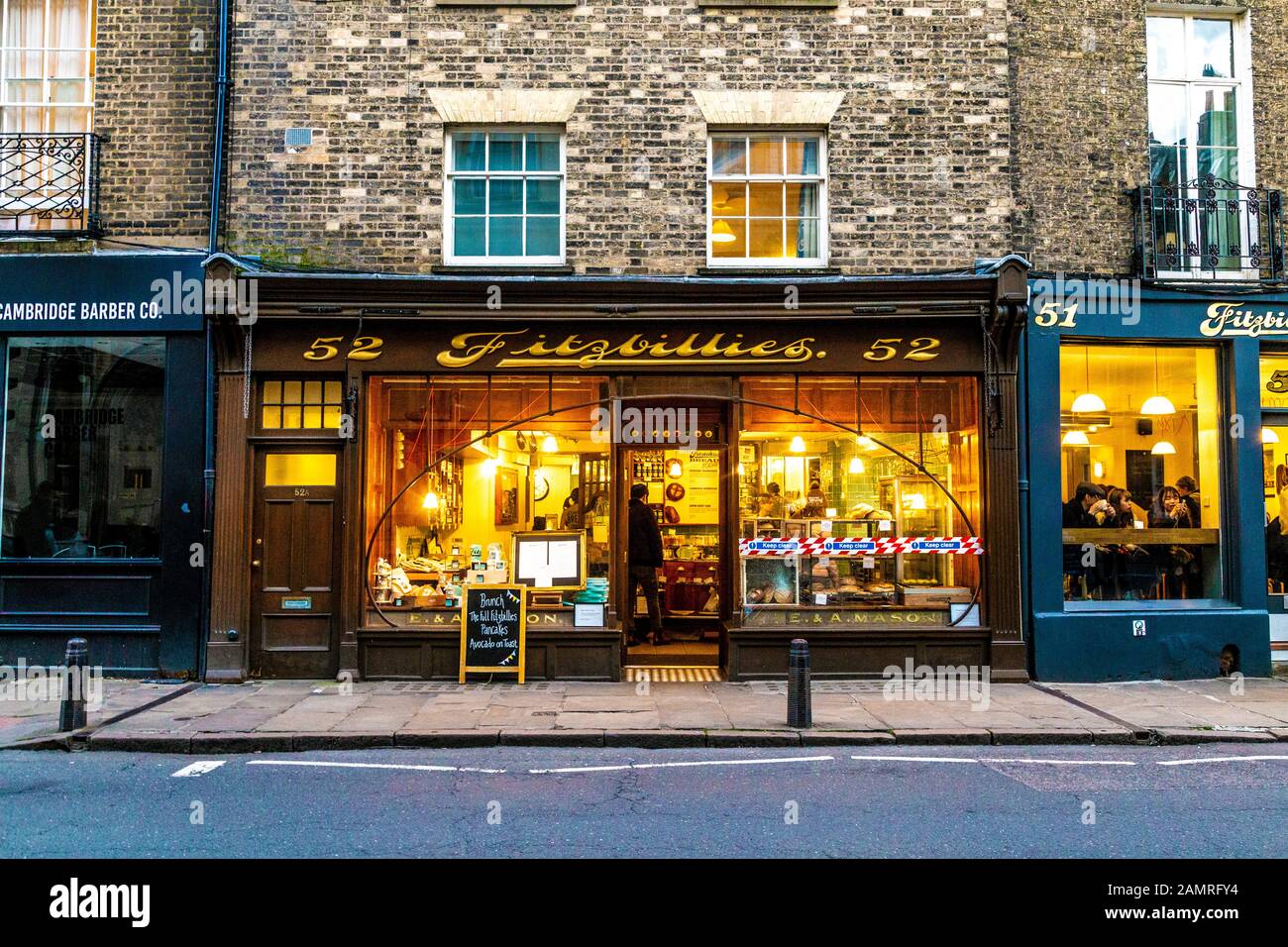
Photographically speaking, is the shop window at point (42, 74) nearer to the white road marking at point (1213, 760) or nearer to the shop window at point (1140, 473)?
the shop window at point (1140, 473)

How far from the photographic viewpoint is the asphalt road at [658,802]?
558 cm

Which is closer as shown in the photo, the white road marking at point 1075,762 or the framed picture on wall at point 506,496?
the white road marking at point 1075,762

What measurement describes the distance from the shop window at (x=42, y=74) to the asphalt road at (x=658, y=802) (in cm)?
743

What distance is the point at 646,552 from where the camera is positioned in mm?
12656

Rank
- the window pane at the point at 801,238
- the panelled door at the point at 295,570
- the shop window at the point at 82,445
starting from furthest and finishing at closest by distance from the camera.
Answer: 1. the window pane at the point at 801,238
2. the shop window at the point at 82,445
3. the panelled door at the point at 295,570

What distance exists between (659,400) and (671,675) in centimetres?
327

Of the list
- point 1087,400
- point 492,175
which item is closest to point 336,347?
point 492,175

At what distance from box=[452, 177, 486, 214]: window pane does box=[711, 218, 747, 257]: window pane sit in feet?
9.02

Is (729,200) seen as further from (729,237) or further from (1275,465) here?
(1275,465)

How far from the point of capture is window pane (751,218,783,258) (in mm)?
11578

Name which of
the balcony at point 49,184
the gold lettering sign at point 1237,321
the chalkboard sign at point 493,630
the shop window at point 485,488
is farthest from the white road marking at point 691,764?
the balcony at point 49,184

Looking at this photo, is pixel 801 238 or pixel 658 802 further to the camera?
pixel 801 238

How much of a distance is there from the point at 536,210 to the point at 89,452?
5.96 m

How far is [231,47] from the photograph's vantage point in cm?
1128
